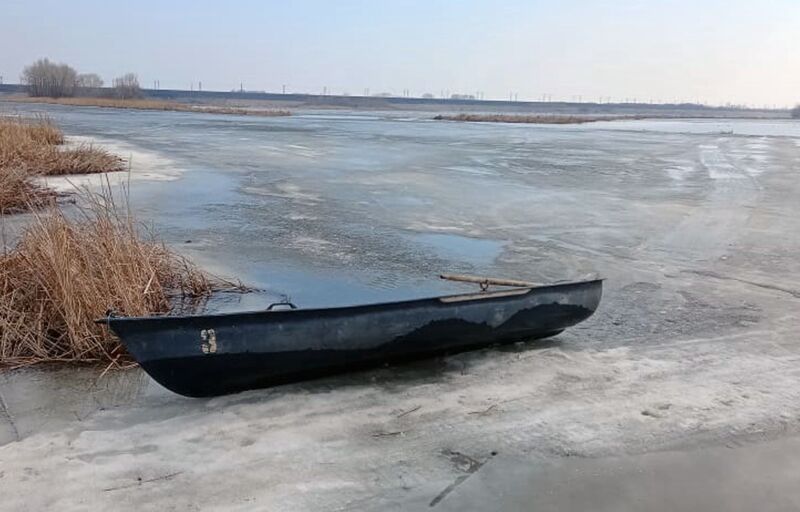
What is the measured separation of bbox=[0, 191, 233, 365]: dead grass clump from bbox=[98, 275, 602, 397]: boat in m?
1.14

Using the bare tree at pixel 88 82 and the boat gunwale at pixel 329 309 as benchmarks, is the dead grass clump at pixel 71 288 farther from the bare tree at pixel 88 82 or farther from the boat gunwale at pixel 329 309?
the bare tree at pixel 88 82

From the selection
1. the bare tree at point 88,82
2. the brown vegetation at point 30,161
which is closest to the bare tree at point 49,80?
the bare tree at point 88,82

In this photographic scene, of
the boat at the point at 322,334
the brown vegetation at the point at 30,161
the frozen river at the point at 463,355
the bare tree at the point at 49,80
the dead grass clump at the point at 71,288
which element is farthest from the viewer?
the bare tree at the point at 49,80

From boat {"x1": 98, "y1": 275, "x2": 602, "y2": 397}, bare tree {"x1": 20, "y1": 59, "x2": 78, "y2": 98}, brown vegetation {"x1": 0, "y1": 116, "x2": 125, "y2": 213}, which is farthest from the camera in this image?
bare tree {"x1": 20, "y1": 59, "x2": 78, "y2": 98}

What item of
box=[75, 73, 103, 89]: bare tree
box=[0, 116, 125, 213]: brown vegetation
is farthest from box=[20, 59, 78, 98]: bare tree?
box=[0, 116, 125, 213]: brown vegetation

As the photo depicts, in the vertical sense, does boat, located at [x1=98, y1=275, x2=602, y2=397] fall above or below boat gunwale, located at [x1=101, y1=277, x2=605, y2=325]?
below

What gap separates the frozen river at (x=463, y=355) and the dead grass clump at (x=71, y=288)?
421 millimetres

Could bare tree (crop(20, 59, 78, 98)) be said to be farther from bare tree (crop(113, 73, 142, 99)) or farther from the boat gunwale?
the boat gunwale

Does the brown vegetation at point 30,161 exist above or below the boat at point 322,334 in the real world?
above

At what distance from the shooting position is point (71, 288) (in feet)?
18.3

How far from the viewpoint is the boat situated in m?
4.50

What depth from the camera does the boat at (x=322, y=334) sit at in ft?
14.8

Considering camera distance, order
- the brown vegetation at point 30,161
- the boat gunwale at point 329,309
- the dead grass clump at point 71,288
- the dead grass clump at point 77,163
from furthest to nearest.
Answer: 1. the dead grass clump at point 77,163
2. the brown vegetation at point 30,161
3. the dead grass clump at point 71,288
4. the boat gunwale at point 329,309

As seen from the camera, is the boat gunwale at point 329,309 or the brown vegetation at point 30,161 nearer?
the boat gunwale at point 329,309
